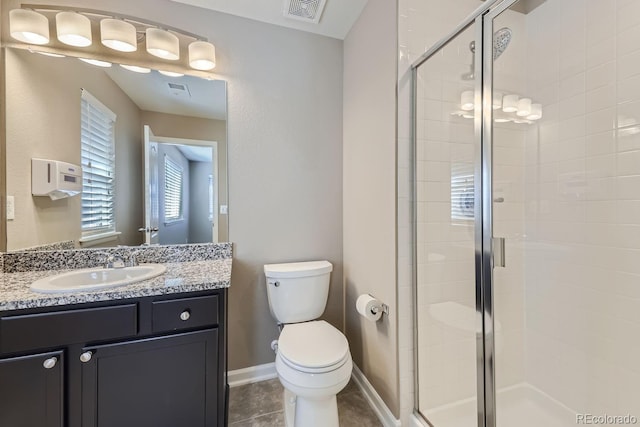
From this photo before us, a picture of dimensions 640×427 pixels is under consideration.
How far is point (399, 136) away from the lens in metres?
1.38

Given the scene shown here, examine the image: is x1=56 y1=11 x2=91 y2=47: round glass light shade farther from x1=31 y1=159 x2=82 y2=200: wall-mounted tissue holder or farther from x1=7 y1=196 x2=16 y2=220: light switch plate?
x1=7 y1=196 x2=16 y2=220: light switch plate

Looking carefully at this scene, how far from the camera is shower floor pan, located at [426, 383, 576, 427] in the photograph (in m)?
1.29

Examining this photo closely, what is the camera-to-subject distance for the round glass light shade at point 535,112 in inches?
61.4

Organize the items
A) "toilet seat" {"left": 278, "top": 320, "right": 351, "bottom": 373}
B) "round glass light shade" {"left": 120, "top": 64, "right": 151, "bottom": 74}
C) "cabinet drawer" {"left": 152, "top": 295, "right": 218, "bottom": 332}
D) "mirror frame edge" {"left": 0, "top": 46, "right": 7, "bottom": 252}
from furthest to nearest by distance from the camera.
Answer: "round glass light shade" {"left": 120, "top": 64, "right": 151, "bottom": 74}, "mirror frame edge" {"left": 0, "top": 46, "right": 7, "bottom": 252}, "toilet seat" {"left": 278, "top": 320, "right": 351, "bottom": 373}, "cabinet drawer" {"left": 152, "top": 295, "right": 218, "bottom": 332}

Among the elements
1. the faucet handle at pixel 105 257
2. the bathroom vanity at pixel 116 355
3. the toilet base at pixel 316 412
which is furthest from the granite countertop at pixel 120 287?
the toilet base at pixel 316 412

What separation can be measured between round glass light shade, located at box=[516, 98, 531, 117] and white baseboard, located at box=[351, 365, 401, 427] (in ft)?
6.05

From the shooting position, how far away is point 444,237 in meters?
1.43

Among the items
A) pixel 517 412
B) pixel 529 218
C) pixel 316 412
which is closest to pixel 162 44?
pixel 316 412

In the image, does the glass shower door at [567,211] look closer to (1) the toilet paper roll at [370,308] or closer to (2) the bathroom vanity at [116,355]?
(1) the toilet paper roll at [370,308]

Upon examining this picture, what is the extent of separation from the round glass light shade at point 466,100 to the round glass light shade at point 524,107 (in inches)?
17.8

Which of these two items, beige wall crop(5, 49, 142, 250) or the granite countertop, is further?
beige wall crop(5, 49, 142, 250)

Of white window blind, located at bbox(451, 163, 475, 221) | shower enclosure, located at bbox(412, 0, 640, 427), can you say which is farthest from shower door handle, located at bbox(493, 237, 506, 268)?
white window blind, located at bbox(451, 163, 475, 221)

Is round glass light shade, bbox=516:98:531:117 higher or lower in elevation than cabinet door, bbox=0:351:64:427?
higher

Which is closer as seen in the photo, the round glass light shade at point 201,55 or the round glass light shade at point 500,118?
the round glass light shade at point 500,118
